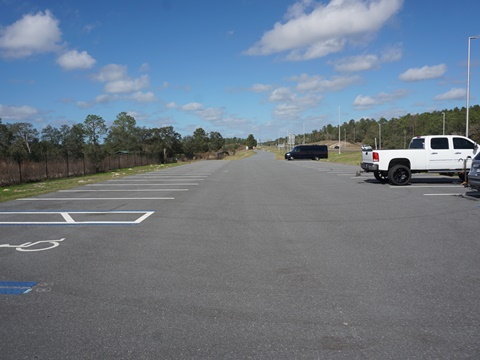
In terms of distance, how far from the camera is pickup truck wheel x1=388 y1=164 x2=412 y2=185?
680 inches

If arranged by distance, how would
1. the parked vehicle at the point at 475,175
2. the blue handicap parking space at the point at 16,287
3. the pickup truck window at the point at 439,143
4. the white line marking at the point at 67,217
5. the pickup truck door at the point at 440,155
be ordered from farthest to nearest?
the pickup truck window at the point at 439,143
the pickup truck door at the point at 440,155
the parked vehicle at the point at 475,175
the white line marking at the point at 67,217
the blue handicap parking space at the point at 16,287

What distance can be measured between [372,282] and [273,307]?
1.53 m

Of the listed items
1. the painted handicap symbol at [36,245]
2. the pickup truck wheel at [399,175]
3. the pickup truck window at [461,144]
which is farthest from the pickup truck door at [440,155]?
the painted handicap symbol at [36,245]

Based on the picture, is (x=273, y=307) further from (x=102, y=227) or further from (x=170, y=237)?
(x=102, y=227)

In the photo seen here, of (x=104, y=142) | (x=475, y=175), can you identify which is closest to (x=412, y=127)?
(x=104, y=142)

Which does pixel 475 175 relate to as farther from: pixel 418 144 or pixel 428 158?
pixel 418 144

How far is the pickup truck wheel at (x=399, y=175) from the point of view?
17.3 metres

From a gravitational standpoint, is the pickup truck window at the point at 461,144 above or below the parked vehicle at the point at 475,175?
above

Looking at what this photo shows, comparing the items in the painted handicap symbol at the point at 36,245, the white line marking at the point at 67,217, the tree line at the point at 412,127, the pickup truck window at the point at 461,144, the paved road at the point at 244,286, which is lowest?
the paved road at the point at 244,286

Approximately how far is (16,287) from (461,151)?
682 inches

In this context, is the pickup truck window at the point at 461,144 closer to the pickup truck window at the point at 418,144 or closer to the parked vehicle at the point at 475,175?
the pickup truck window at the point at 418,144

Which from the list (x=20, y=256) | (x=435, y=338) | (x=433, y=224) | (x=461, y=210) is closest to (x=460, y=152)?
(x=461, y=210)

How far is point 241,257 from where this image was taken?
651 cm

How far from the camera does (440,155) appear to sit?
56.6ft
